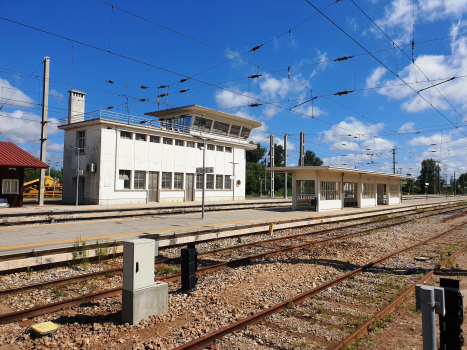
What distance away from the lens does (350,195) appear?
3175 cm

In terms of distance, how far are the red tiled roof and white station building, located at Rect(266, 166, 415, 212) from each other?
17.5 metres

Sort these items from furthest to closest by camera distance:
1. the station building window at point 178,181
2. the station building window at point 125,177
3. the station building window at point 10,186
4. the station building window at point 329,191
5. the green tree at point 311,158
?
the green tree at point 311,158
the station building window at point 178,181
the station building window at point 125,177
the station building window at point 329,191
the station building window at point 10,186

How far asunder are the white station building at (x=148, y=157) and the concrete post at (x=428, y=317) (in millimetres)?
20920

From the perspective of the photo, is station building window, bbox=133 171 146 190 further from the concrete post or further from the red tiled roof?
the concrete post

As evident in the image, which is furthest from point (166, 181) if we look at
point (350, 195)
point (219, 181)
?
point (350, 195)

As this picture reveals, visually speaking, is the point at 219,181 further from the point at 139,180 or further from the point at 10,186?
the point at 10,186

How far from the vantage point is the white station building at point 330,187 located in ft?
83.6

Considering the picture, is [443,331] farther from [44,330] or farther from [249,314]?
[44,330]

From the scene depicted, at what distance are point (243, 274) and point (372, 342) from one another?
4.11 m

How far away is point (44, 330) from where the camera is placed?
4.81 meters

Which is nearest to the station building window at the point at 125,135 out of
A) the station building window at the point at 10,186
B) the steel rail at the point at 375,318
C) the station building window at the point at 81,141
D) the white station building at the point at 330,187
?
the station building window at the point at 81,141

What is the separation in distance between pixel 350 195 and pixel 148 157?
19.9m

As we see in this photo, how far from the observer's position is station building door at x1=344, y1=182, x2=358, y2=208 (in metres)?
31.1

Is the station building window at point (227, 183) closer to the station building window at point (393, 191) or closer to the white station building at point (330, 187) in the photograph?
the white station building at point (330, 187)
